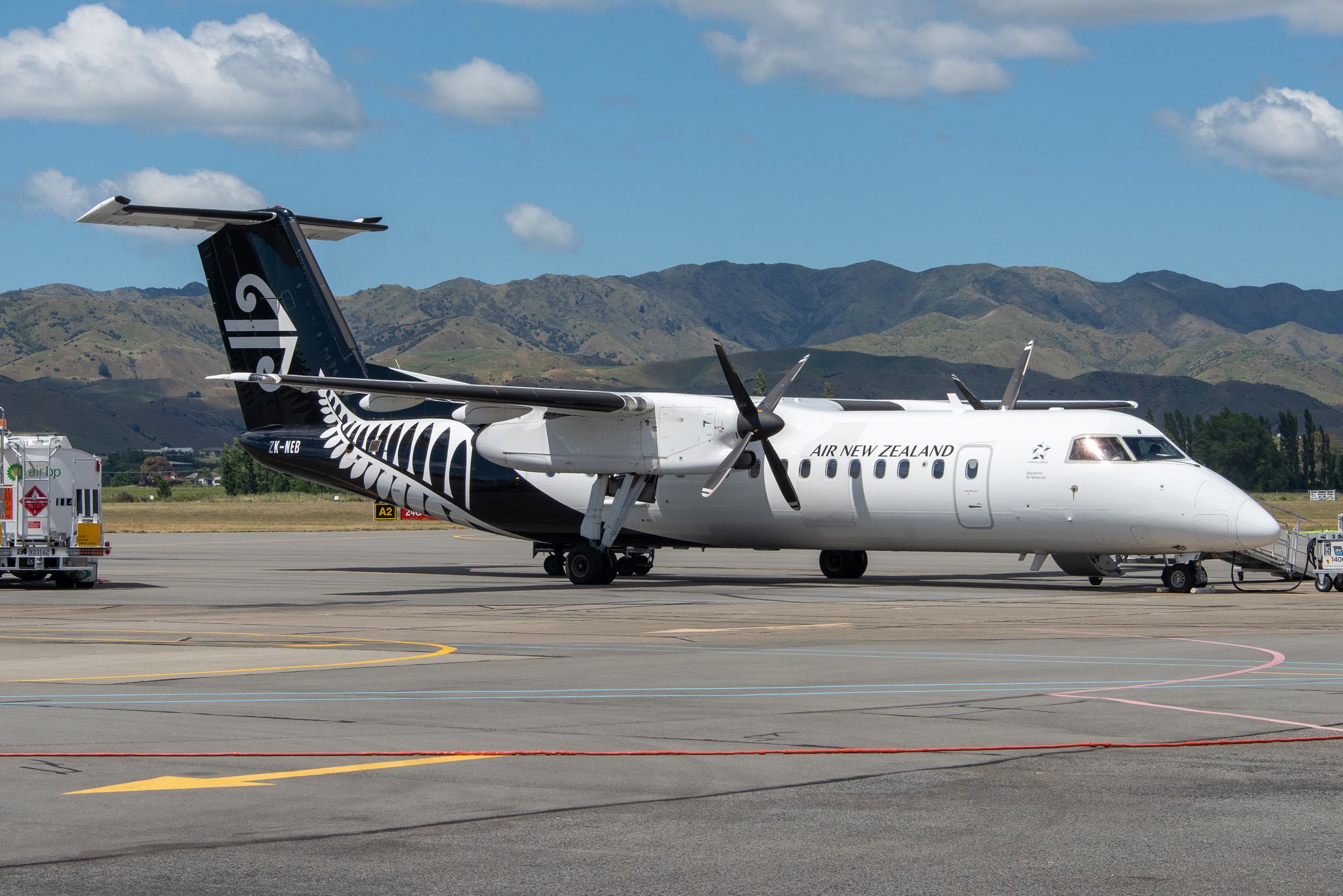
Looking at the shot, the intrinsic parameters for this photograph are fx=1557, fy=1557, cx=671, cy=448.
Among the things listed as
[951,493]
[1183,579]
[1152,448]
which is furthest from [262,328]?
[1183,579]

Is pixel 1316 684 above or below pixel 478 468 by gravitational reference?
below

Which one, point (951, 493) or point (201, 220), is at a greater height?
point (201, 220)

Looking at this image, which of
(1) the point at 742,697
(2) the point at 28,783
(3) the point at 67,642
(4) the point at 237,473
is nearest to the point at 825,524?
(3) the point at 67,642

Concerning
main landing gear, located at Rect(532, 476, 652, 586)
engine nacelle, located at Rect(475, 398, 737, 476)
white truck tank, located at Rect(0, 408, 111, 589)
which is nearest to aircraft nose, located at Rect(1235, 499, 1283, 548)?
engine nacelle, located at Rect(475, 398, 737, 476)

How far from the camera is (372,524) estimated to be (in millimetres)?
81500

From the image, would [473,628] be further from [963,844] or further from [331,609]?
[963,844]

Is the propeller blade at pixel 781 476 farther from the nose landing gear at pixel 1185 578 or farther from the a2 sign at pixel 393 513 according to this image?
the a2 sign at pixel 393 513

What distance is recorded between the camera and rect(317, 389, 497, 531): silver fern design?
34875 millimetres

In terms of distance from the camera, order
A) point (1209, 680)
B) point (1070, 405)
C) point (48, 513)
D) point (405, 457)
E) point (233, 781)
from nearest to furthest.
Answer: point (233, 781) < point (1209, 680) < point (48, 513) < point (1070, 405) < point (405, 457)

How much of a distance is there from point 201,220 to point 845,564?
16.1 meters

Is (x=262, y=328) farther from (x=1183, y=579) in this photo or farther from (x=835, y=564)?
(x=1183, y=579)

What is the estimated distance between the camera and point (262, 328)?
36.1 m

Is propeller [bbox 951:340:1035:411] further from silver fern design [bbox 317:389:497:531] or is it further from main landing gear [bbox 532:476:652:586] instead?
silver fern design [bbox 317:389:497:531]

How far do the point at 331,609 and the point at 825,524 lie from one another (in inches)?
408
